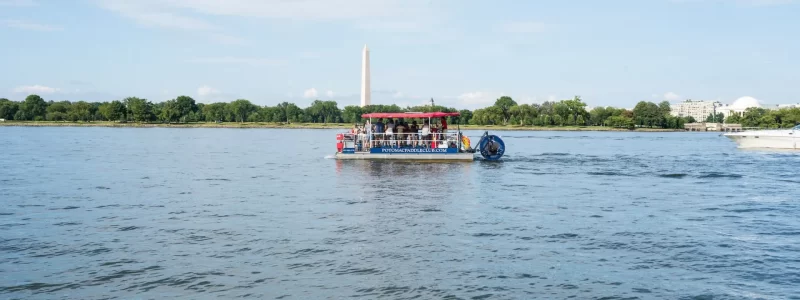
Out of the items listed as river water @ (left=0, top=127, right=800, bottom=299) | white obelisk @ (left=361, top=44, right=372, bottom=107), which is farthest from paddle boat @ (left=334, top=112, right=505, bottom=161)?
white obelisk @ (left=361, top=44, right=372, bottom=107)

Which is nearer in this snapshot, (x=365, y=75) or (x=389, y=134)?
(x=389, y=134)

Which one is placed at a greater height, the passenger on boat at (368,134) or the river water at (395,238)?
the passenger on boat at (368,134)

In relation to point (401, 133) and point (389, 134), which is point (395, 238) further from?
point (401, 133)

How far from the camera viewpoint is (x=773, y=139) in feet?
223

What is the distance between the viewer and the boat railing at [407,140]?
48.1 m

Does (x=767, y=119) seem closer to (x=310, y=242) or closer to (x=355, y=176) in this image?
(x=355, y=176)

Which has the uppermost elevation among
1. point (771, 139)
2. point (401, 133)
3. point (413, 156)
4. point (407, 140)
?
point (401, 133)

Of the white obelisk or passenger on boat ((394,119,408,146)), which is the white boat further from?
the white obelisk

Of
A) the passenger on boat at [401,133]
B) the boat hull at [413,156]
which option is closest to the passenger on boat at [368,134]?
the boat hull at [413,156]

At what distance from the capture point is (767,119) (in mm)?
192500

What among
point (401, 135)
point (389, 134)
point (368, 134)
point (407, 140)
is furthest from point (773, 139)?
point (368, 134)

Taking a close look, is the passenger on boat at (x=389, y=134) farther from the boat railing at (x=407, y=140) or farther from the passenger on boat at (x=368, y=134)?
the passenger on boat at (x=368, y=134)

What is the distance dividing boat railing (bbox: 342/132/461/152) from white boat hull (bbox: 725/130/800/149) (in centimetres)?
3723

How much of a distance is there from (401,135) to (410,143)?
1.03 metres
